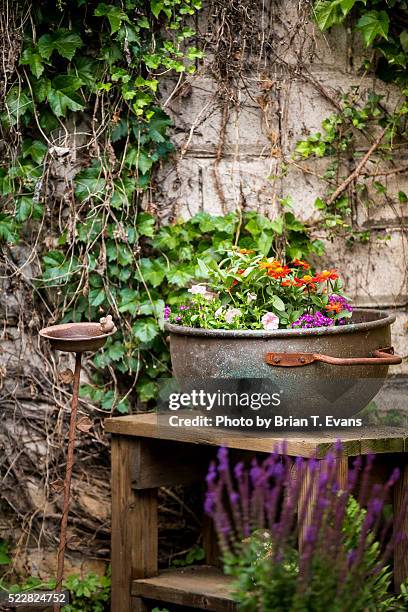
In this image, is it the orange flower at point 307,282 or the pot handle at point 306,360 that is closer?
the pot handle at point 306,360

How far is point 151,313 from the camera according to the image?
10.9 feet

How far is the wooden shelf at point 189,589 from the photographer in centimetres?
280

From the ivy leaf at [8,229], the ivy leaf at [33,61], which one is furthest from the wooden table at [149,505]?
the ivy leaf at [33,61]

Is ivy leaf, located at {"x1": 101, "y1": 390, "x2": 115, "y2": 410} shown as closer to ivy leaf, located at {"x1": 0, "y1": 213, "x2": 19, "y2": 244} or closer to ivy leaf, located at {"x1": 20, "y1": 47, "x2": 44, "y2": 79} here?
ivy leaf, located at {"x1": 0, "y1": 213, "x2": 19, "y2": 244}

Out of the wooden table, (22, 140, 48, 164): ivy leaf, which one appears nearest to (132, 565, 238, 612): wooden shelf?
the wooden table

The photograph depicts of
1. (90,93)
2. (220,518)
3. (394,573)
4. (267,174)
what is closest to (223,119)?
(267,174)

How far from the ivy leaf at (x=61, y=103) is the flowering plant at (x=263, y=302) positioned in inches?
33.5

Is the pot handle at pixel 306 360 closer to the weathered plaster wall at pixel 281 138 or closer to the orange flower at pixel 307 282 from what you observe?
the orange flower at pixel 307 282

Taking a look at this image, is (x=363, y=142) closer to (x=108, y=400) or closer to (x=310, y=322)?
(x=310, y=322)

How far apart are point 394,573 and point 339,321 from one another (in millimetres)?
736

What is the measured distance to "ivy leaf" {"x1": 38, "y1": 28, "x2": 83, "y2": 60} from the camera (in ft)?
10.6

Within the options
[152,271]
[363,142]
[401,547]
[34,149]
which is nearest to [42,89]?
[34,149]

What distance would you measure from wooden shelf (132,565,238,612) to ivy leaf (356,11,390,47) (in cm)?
181

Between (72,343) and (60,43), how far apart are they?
1115 millimetres
